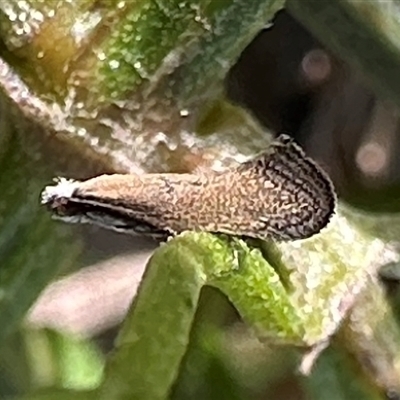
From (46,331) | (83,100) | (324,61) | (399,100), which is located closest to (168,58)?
(83,100)

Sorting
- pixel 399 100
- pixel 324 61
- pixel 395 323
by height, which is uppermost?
pixel 399 100

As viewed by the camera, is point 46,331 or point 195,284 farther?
point 46,331

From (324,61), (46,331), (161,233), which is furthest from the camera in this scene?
(324,61)

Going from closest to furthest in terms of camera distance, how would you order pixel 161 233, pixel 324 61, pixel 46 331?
pixel 161 233 → pixel 46 331 → pixel 324 61

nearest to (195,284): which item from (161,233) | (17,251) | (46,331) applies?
(161,233)

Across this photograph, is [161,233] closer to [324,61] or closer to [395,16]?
[395,16]

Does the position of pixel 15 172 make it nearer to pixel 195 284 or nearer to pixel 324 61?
pixel 195 284

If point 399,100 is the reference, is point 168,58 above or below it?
above
